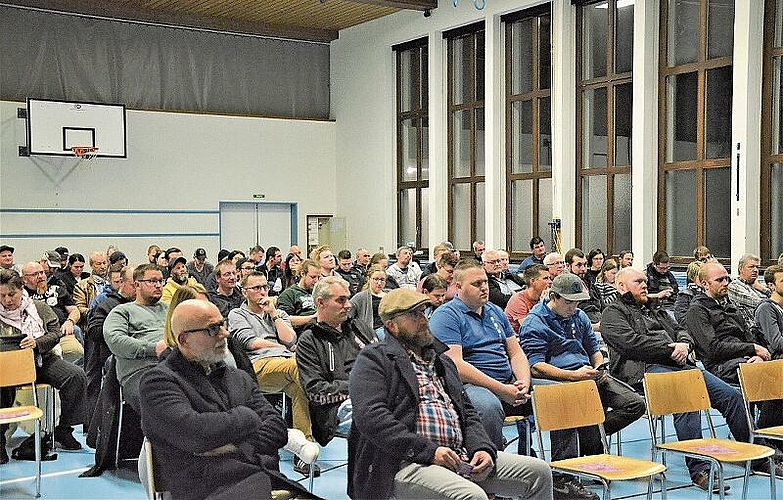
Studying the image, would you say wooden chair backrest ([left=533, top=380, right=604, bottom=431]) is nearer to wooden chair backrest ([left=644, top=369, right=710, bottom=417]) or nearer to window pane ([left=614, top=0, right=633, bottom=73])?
wooden chair backrest ([left=644, top=369, right=710, bottom=417])

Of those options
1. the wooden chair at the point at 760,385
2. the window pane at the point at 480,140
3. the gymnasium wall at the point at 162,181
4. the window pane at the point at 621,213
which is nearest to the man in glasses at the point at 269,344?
the wooden chair at the point at 760,385

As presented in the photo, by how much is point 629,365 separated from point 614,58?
7.88 meters

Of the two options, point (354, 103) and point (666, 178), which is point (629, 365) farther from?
point (354, 103)

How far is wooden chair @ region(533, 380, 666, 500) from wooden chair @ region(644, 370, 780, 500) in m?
0.26

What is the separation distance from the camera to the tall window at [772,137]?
408 inches

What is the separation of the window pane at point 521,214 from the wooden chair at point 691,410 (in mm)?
9472

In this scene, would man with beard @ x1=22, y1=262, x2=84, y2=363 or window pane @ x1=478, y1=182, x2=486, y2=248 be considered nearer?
man with beard @ x1=22, y1=262, x2=84, y2=363

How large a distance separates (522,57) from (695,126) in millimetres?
3544

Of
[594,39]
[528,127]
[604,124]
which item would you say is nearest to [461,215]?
[528,127]

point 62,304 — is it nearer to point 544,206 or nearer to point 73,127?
point 73,127

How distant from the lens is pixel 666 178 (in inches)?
464

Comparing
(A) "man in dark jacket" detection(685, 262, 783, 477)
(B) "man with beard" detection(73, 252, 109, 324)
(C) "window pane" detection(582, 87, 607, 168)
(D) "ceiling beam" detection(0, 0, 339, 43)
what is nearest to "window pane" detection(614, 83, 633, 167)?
(C) "window pane" detection(582, 87, 607, 168)

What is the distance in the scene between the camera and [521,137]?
46.4 feet

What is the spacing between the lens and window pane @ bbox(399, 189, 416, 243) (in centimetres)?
1625
